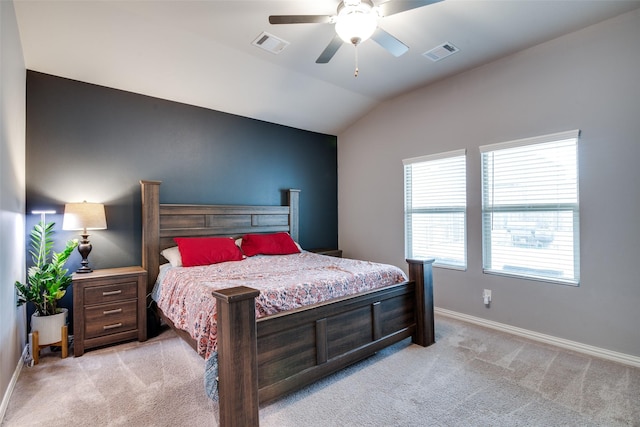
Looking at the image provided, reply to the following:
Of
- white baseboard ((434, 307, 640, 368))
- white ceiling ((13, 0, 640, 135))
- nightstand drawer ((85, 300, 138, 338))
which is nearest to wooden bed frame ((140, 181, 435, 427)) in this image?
nightstand drawer ((85, 300, 138, 338))

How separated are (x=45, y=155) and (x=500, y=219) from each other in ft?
15.7

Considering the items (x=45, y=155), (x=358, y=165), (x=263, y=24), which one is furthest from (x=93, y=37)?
(x=358, y=165)

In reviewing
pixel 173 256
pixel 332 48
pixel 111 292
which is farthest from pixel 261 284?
pixel 332 48

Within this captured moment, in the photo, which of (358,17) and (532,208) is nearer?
(358,17)

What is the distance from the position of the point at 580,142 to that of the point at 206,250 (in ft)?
12.7

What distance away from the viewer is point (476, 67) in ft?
11.8

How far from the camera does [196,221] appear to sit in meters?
3.91

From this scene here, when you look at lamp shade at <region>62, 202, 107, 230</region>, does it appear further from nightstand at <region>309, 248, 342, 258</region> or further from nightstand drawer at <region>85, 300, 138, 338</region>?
nightstand at <region>309, 248, 342, 258</region>

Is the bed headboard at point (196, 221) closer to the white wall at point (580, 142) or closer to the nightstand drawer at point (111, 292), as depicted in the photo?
the nightstand drawer at point (111, 292)

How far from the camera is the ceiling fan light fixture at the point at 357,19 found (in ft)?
6.93

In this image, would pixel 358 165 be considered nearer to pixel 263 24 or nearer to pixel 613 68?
pixel 263 24

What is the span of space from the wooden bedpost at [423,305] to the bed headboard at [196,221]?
2287mm

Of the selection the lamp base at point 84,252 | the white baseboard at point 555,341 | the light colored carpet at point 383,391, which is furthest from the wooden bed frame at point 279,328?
the white baseboard at point 555,341

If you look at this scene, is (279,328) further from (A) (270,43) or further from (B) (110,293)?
(A) (270,43)
